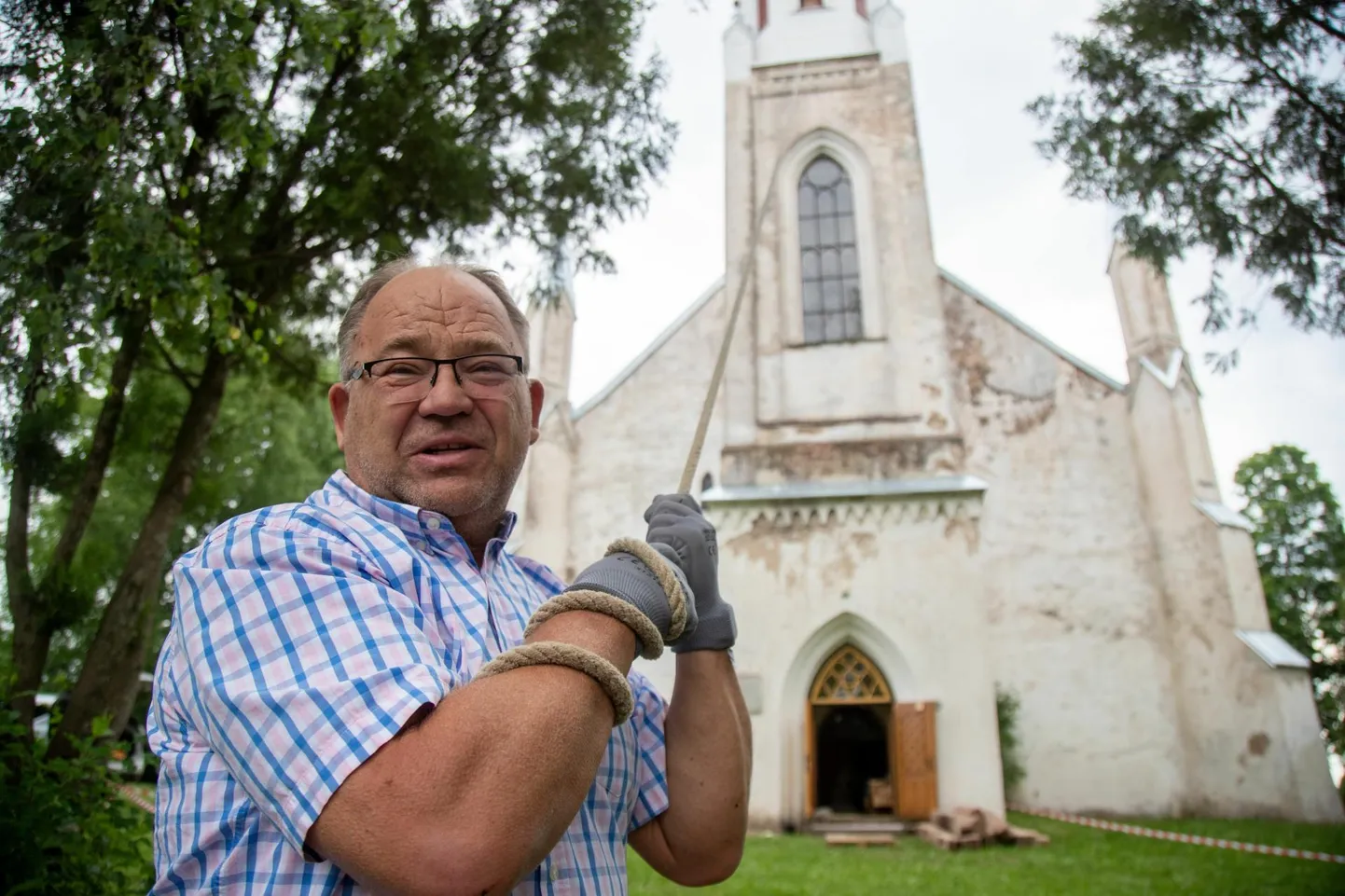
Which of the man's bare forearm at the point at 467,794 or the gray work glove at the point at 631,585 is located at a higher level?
the gray work glove at the point at 631,585

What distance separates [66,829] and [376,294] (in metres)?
2.90

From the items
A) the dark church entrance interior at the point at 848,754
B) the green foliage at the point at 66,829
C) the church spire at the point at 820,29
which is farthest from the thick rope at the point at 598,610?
the church spire at the point at 820,29

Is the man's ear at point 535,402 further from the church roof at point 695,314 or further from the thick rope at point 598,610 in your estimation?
the church roof at point 695,314

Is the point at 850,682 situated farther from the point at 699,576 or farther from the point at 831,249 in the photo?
the point at 699,576

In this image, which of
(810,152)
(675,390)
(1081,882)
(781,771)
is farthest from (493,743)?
(675,390)

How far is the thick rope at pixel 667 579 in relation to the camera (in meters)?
1.40

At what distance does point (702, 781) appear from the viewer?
1.75 meters

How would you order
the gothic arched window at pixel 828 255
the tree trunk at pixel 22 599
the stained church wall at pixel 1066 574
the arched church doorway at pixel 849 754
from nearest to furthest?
the tree trunk at pixel 22 599 → the gothic arched window at pixel 828 255 → the arched church doorway at pixel 849 754 → the stained church wall at pixel 1066 574

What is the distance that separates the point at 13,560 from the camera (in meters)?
4.59

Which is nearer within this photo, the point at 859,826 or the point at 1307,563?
the point at 859,826

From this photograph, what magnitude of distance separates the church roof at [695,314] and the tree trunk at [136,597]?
10575 millimetres

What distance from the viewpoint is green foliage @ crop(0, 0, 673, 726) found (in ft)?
12.7

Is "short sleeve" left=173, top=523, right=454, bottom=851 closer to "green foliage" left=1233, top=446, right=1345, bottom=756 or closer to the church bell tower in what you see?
the church bell tower

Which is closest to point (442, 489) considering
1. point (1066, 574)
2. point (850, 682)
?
point (850, 682)
